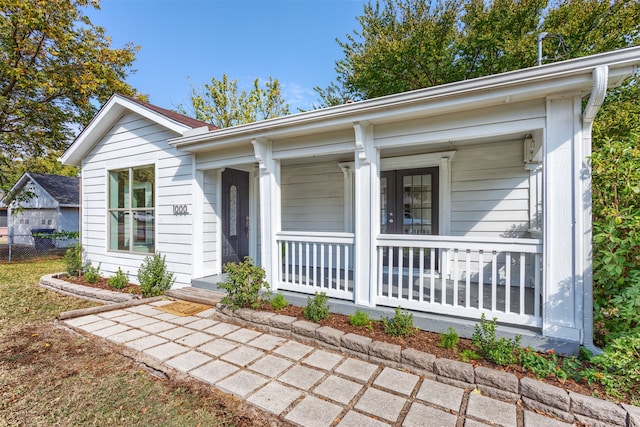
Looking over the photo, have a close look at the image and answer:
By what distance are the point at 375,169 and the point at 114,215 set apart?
5533 millimetres

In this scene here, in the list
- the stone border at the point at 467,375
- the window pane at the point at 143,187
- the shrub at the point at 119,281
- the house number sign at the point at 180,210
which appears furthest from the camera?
the window pane at the point at 143,187

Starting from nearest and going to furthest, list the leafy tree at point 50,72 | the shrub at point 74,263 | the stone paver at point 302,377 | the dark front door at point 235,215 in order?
the stone paver at point 302,377 → the dark front door at point 235,215 → the shrub at point 74,263 → the leafy tree at point 50,72

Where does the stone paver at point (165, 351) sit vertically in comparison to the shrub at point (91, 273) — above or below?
below

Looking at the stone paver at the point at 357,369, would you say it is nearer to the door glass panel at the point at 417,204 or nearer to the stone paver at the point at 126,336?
the stone paver at the point at 126,336

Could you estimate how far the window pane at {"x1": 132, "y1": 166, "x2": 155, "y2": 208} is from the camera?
220 inches

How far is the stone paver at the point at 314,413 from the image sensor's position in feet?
6.38

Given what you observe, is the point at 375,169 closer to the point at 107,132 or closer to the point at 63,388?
the point at 63,388

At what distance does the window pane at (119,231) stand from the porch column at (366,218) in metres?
4.87

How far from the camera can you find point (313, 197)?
19.9 ft

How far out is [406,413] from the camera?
2.04 meters

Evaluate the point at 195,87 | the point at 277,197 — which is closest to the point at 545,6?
the point at 277,197

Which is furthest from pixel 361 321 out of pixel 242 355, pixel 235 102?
pixel 235 102

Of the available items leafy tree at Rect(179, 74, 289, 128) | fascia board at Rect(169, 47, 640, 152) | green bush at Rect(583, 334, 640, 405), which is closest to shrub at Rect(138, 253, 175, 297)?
fascia board at Rect(169, 47, 640, 152)

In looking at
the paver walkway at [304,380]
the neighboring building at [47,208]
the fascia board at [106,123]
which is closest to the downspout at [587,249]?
the paver walkway at [304,380]
